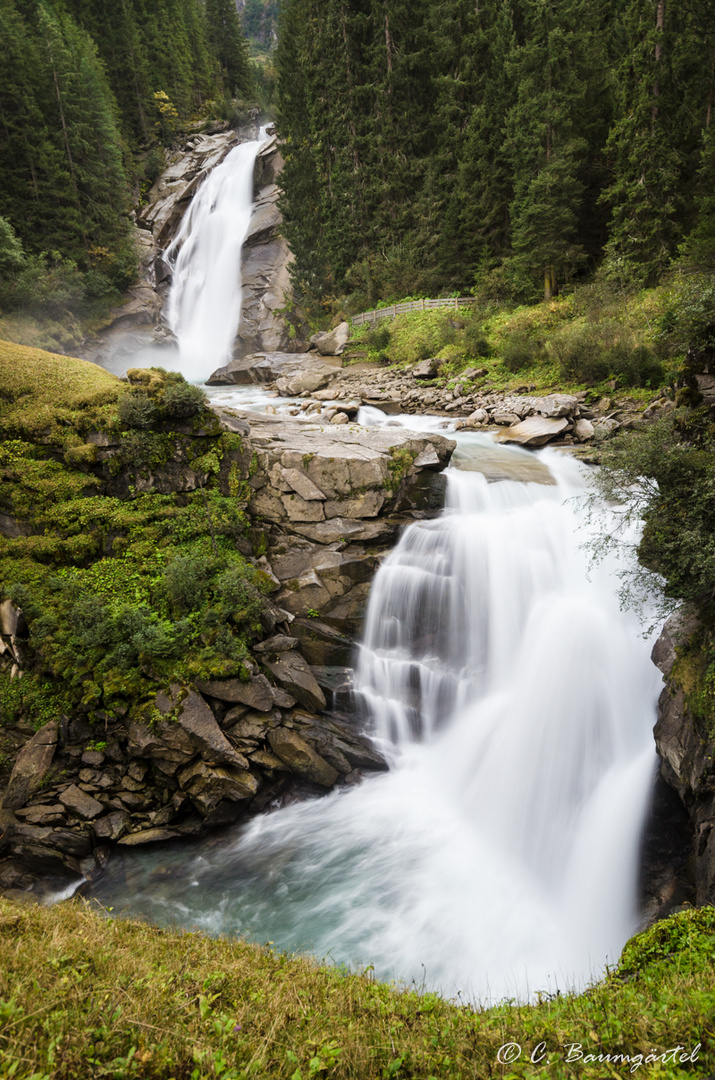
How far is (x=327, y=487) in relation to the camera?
472 inches

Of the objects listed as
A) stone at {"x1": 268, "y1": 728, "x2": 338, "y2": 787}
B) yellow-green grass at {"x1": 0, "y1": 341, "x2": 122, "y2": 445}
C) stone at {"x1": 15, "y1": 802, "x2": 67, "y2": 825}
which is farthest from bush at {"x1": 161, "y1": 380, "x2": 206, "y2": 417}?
stone at {"x1": 15, "y1": 802, "x2": 67, "y2": 825}

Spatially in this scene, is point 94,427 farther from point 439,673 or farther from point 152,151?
point 152,151

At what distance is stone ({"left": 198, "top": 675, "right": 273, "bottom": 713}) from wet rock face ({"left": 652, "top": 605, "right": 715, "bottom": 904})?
648 cm

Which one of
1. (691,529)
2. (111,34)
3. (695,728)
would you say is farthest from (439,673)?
(111,34)

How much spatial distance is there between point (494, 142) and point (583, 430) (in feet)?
69.0

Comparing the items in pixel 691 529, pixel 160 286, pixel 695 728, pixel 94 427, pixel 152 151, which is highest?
pixel 152 151

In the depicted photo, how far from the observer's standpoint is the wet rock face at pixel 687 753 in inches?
243

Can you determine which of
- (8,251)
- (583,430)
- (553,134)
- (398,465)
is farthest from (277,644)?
(8,251)

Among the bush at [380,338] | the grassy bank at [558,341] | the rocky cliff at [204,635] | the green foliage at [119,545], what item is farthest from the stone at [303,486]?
the bush at [380,338]

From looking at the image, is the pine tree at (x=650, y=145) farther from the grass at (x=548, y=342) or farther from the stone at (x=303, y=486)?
the stone at (x=303, y=486)

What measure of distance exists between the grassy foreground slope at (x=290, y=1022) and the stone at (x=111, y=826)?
13.3 ft

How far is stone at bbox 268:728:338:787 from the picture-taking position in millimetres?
9258

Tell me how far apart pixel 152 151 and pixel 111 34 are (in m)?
11.9

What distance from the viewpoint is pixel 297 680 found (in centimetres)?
997
